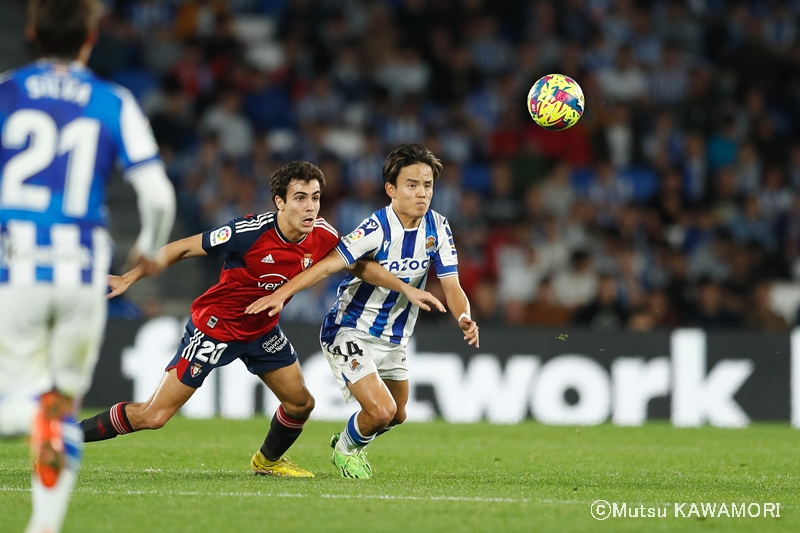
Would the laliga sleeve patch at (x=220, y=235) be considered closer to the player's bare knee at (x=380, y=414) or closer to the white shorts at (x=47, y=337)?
the player's bare knee at (x=380, y=414)

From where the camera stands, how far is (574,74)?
1770 cm

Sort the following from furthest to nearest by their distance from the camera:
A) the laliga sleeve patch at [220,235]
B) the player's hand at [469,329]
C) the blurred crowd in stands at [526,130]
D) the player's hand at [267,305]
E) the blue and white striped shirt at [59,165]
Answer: the blurred crowd in stands at [526,130] → the laliga sleeve patch at [220,235] → the player's hand at [469,329] → the player's hand at [267,305] → the blue and white striped shirt at [59,165]

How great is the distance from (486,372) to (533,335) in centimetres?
70

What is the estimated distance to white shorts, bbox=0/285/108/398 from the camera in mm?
4676

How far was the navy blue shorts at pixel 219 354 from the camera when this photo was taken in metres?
7.66

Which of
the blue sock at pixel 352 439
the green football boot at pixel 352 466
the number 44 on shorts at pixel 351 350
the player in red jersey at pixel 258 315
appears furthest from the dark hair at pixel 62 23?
the green football boot at pixel 352 466

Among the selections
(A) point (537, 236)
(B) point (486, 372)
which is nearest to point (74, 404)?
(B) point (486, 372)

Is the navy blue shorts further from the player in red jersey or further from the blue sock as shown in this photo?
the blue sock

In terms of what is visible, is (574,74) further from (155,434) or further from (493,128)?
(155,434)

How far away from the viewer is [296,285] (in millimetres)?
7547

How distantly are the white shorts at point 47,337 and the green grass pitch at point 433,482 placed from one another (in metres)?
1.01

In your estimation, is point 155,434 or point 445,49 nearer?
point 155,434

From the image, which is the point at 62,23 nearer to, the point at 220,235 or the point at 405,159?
the point at 220,235

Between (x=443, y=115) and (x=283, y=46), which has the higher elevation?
(x=283, y=46)
